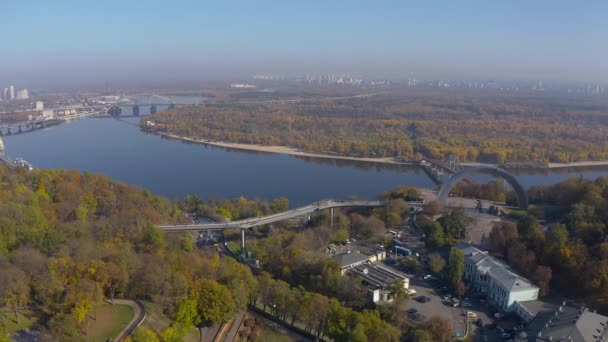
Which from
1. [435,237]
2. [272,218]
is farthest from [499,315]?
[272,218]

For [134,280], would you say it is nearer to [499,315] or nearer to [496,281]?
[499,315]

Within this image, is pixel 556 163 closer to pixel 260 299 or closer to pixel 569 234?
pixel 569 234

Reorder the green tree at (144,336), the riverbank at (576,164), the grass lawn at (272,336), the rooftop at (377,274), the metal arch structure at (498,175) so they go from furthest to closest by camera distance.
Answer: the riverbank at (576,164)
the metal arch structure at (498,175)
the rooftop at (377,274)
the grass lawn at (272,336)
the green tree at (144,336)

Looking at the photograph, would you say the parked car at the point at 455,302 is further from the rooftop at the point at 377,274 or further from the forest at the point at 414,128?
the forest at the point at 414,128

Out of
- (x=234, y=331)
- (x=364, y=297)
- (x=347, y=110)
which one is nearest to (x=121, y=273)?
(x=234, y=331)

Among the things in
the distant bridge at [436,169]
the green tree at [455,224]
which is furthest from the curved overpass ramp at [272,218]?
the distant bridge at [436,169]


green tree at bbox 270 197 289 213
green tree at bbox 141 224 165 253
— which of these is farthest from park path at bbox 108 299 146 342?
green tree at bbox 270 197 289 213

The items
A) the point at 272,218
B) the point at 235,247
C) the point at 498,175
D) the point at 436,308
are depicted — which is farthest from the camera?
the point at 498,175
